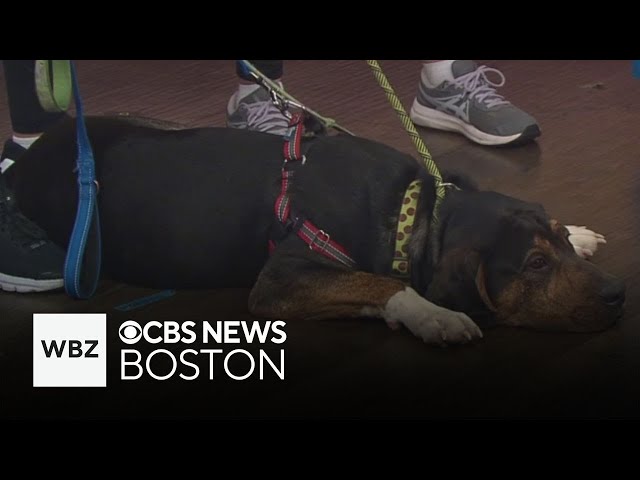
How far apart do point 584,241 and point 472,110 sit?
938mm

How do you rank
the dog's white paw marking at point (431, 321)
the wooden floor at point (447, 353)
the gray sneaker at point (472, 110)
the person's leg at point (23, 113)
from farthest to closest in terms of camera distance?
1. the gray sneaker at point (472, 110)
2. the person's leg at point (23, 113)
3. the dog's white paw marking at point (431, 321)
4. the wooden floor at point (447, 353)

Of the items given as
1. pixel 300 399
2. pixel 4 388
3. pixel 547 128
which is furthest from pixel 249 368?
pixel 547 128

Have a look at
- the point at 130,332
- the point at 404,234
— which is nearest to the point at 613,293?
the point at 404,234

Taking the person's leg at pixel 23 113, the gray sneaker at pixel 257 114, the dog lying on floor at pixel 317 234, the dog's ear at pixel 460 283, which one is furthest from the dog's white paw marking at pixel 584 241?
the person's leg at pixel 23 113

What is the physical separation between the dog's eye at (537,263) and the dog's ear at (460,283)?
0.11 meters

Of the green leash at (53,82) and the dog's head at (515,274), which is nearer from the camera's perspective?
the dog's head at (515,274)

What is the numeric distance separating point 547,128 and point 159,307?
1.66 m

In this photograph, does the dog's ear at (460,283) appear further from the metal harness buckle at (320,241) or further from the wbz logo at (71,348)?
the wbz logo at (71,348)

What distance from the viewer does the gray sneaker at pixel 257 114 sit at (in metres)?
3.90

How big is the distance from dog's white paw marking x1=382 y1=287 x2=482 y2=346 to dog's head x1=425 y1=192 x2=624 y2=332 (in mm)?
34

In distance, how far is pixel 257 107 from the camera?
397cm

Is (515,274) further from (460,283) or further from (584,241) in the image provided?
(584,241)

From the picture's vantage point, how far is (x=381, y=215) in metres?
2.93

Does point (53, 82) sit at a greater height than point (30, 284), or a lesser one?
greater
